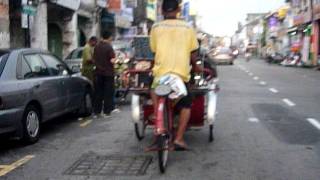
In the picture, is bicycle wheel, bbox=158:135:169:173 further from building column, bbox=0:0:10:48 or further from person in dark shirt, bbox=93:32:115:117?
building column, bbox=0:0:10:48

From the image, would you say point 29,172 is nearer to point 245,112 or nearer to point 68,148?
point 68,148

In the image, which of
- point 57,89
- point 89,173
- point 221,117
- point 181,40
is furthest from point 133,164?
point 221,117

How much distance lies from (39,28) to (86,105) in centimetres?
1049

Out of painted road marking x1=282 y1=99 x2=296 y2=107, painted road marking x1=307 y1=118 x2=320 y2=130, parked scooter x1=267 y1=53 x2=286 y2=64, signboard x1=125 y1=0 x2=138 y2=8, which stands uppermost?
signboard x1=125 y1=0 x2=138 y2=8

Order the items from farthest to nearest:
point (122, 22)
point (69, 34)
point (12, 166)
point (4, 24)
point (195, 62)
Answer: point (122, 22) < point (69, 34) < point (4, 24) < point (195, 62) < point (12, 166)

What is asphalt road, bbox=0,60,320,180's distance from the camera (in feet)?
23.8

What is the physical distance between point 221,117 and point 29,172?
5.75 metres

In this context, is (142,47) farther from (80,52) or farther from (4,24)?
(4,24)

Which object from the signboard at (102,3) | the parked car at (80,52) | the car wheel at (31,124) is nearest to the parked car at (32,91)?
the car wheel at (31,124)

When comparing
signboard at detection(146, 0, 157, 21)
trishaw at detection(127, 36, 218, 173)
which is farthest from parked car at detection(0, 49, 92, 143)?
signboard at detection(146, 0, 157, 21)

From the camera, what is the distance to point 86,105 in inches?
500

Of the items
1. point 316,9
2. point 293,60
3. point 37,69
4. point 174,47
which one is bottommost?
point 293,60

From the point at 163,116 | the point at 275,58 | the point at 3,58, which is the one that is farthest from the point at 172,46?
the point at 275,58

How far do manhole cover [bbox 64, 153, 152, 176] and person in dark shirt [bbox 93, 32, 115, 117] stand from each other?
411cm
